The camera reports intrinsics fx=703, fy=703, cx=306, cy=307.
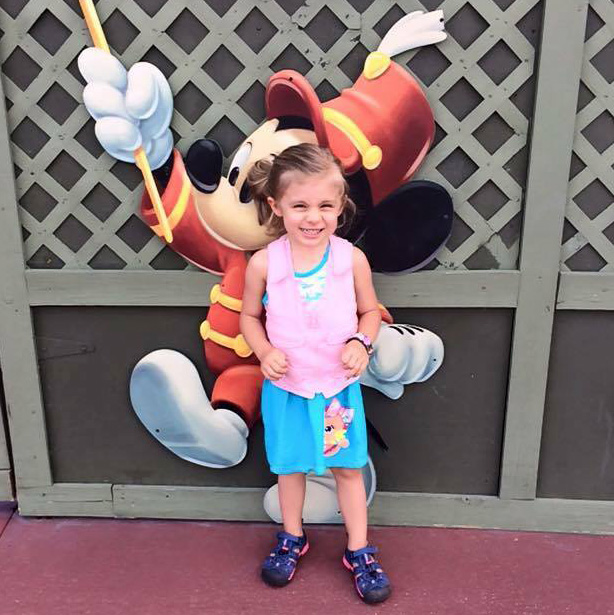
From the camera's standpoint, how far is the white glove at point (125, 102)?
217 centimetres

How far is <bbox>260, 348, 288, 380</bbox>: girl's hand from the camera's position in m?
2.04

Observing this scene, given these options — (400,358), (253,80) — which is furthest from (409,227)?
(253,80)

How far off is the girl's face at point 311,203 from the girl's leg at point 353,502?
78cm

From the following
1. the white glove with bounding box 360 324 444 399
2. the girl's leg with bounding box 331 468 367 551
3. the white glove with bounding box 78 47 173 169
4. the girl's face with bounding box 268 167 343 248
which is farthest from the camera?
the white glove with bounding box 360 324 444 399

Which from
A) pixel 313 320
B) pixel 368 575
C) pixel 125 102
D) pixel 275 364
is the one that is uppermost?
pixel 125 102

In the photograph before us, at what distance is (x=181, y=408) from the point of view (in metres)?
2.50

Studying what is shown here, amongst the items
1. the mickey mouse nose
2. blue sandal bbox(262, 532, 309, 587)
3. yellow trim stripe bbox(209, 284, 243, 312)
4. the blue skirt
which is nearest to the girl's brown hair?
the mickey mouse nose

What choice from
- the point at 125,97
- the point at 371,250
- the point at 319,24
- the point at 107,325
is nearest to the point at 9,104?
the point at 125,97

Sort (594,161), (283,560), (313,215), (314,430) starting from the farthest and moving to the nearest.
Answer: (283,560) < (594,161) < (314,430) < (313,215)

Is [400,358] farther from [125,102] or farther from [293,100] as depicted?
[125,102]

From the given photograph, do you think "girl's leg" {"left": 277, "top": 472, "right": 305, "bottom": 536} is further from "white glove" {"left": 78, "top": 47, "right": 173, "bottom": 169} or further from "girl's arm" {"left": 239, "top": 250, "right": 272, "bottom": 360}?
"white glove" {"left": 78, "top": 47, "right": 173, "bottom": 169}

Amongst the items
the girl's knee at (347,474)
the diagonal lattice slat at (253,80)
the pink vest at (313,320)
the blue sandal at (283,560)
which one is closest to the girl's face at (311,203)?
the pink vest at (313,320)

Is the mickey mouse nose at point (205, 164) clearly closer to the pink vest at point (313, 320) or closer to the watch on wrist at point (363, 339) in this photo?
the pink vest at point (313, 320)

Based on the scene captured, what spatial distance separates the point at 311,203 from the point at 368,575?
47.3 inches
